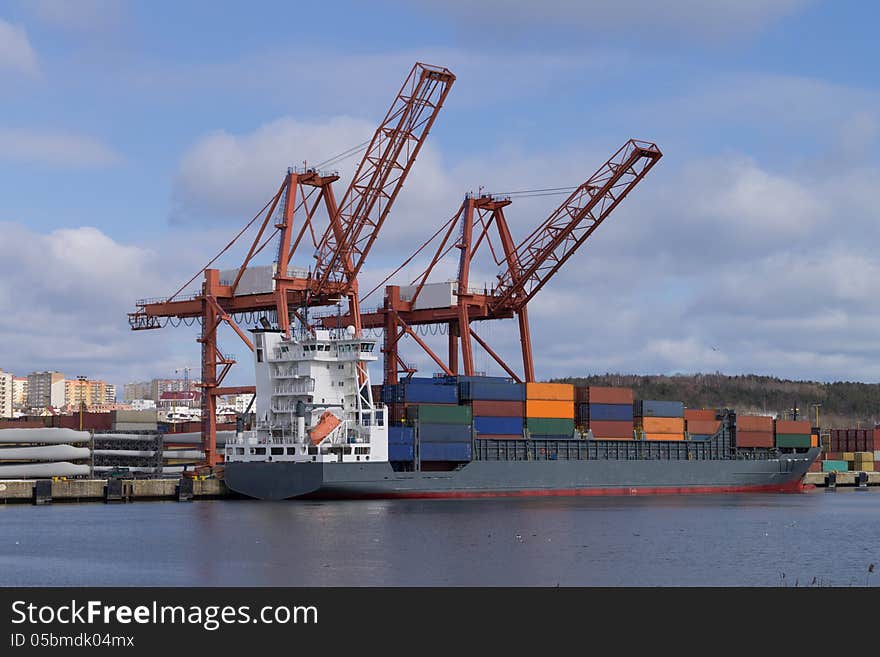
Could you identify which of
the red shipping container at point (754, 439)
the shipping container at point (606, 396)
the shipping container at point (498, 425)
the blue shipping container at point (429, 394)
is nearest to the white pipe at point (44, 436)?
the blue shipping container at point (429, 394)

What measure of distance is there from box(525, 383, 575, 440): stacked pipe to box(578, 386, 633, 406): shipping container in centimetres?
292

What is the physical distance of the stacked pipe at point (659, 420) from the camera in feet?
283

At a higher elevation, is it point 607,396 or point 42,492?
point 607,396

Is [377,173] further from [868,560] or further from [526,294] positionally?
[868,560]

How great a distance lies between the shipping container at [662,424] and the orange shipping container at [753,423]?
246 inches

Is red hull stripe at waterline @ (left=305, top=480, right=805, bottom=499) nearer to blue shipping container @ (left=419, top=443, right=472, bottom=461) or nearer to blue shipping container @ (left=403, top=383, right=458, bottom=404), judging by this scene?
blue shipping container @ (left=419, top=443, right=472, bottom=461)

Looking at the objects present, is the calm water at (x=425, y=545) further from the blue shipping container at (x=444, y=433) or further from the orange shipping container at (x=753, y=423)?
the orange shipping container at (x=753, y=423)

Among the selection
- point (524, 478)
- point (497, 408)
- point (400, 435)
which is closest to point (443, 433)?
point (400, 435)

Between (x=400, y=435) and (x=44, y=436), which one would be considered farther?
(x=44, y=436)

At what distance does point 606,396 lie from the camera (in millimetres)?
83688

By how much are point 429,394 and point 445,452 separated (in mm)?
3631

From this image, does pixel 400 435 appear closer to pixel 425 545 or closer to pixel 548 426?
pixel 548 426

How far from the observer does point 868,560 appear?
40.2 m

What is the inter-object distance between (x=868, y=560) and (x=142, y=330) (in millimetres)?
50034
